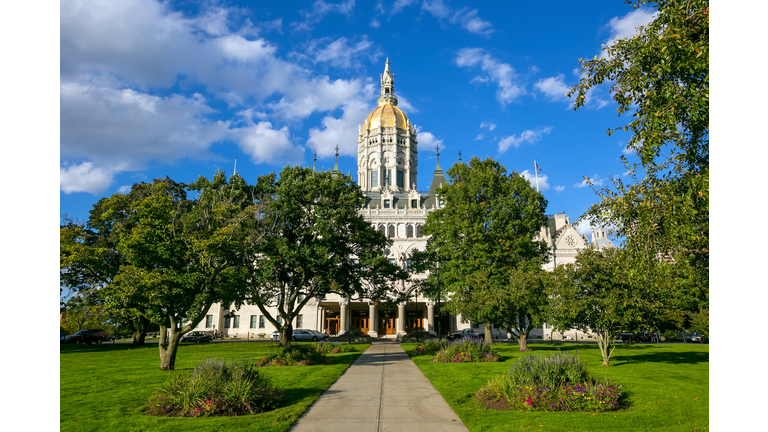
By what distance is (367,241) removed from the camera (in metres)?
28.7

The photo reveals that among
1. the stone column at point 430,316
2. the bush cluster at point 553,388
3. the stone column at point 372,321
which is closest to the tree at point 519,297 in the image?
the bush cluster at point 553,388

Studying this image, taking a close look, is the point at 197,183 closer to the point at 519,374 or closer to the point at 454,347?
the point at 454,347

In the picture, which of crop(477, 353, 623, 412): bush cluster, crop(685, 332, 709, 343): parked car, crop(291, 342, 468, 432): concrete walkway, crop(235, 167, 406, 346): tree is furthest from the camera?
crop(685, 332, 709, 343): parked car

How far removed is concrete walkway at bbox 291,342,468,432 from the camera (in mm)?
9625

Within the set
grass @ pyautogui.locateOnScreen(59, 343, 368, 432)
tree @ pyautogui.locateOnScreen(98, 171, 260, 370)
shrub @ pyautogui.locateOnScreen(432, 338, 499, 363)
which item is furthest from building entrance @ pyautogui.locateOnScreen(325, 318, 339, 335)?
tree @ pyautogui.locateOnScreen(98, 171, 260, 370)

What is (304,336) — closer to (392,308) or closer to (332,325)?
(392,308)

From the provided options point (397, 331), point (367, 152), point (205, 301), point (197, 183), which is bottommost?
point (397, 331)

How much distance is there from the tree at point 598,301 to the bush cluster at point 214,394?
15.6 meters

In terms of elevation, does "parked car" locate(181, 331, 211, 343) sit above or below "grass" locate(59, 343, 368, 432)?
below

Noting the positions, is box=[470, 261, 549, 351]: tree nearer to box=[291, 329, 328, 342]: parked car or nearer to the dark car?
box=[291, 329, 328, 342]: parked car

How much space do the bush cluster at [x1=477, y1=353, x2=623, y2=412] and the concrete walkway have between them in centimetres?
189

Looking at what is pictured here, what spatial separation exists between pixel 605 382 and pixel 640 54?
923cm

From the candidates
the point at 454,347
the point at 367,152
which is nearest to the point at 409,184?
the point at 367,152

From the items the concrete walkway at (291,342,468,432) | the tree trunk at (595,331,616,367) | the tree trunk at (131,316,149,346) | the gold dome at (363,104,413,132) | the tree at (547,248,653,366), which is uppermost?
the gold dome at (363,104,413,132)
